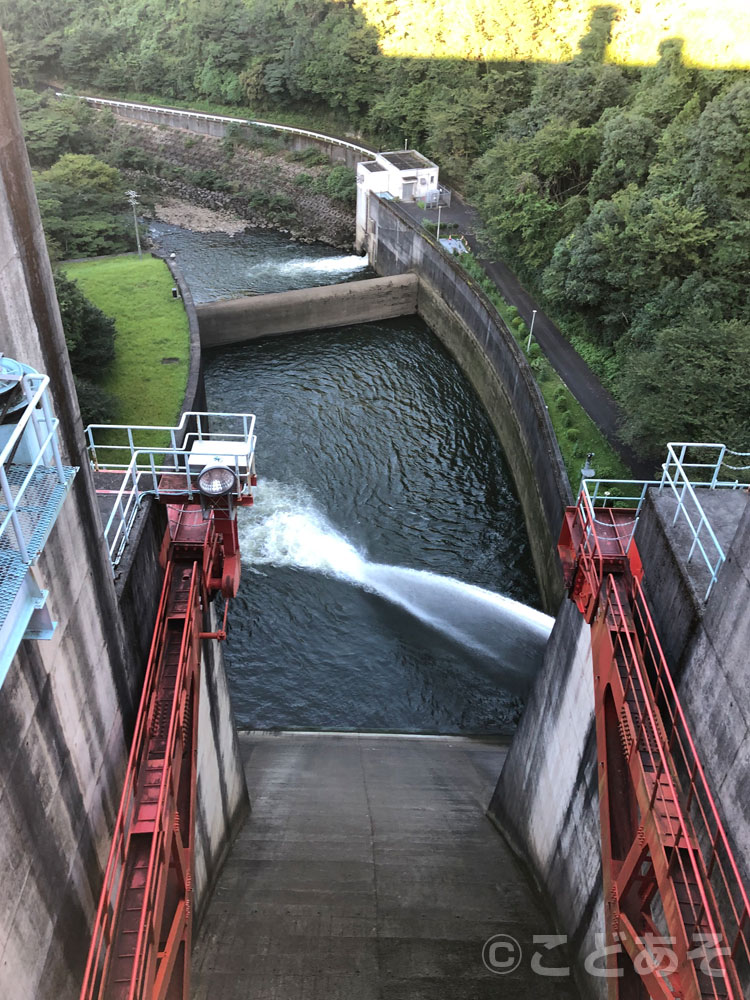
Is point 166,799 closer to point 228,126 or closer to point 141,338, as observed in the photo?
point 141,338

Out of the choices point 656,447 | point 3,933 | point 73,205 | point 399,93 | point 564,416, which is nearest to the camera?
point 3,933

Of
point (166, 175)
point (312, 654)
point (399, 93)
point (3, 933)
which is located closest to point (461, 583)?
point (312, 654)

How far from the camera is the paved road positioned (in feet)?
88.9

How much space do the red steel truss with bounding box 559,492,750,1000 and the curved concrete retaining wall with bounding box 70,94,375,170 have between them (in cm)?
5100

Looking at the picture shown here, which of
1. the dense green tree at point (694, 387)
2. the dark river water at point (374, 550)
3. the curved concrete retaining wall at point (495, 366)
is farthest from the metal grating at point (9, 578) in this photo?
the dense green tree at point (694, 387)

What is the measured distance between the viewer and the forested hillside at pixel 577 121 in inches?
1053

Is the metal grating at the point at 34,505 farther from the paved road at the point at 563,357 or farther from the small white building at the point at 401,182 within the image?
the small white building at the point at 401,182

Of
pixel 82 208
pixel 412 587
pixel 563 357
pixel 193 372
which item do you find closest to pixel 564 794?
pixel 412 587

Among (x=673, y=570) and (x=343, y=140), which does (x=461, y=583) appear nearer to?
(x=673, y=570)

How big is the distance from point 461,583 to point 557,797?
37.5 feet

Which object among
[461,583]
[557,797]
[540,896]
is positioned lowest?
[461,583]

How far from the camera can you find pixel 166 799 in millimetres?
9453

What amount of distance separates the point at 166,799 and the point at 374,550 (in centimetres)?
1720

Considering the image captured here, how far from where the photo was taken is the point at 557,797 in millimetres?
14344
